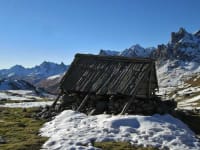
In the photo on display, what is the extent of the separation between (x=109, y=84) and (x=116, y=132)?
12.3m

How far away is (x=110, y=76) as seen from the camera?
42219 mm

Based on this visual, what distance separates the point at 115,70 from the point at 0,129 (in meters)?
15.5

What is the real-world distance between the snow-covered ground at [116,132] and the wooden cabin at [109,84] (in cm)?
421

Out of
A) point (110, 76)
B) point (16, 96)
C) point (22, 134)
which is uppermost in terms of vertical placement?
point (16, 96)

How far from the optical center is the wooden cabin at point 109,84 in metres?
39.1

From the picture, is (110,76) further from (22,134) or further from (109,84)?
(22,134)

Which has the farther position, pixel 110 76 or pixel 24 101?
pixel 24 101

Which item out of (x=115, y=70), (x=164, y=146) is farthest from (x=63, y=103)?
(x=164, y=146)

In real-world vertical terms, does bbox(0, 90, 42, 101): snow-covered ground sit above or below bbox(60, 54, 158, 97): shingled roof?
above

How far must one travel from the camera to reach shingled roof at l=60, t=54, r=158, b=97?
4012 centimetres

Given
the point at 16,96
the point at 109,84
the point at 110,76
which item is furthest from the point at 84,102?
the point at 16,96

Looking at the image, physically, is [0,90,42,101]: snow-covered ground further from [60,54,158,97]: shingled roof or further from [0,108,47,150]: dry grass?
[0,108,47,150]: dry grass

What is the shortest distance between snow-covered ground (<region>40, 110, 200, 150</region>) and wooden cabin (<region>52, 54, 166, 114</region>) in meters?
4.21

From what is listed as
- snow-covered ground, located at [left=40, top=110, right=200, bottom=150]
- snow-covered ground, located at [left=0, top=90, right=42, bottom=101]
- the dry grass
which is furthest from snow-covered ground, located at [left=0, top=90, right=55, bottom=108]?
snow-covered ground, located at [left=40, top=110, right=200, bottom=150]
